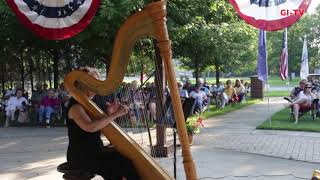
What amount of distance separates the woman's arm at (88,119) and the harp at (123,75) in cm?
16

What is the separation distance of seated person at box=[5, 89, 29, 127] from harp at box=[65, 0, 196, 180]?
36.3 ft

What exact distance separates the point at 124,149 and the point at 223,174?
9.23ft

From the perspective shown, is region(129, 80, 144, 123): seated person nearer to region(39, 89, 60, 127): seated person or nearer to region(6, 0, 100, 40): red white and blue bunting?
region(6, 0, 100, 40): red white and blue bunting

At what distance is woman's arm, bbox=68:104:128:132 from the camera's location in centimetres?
506

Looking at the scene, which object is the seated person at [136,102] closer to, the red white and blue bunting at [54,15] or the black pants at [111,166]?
the red white and blue bunting at [54,15]

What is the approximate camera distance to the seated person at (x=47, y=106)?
50.7 feet

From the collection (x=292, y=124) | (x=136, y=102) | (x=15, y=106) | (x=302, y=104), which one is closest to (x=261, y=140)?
(x=292, y=124)

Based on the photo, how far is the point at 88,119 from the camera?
5.12 metres

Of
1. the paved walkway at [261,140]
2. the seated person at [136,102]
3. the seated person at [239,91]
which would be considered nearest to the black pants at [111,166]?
the seated person at [136,102]

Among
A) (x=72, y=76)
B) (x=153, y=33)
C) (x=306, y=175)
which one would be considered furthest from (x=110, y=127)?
(x=306, y=175)

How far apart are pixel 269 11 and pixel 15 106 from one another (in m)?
11.1

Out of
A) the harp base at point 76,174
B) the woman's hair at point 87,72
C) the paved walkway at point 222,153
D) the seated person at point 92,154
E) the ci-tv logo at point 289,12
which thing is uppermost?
the ci-tv logo at point 289,12

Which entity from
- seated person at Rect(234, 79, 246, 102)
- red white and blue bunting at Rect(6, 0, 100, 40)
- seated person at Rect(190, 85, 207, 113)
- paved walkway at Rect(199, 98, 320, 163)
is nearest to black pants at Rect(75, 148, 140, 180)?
red white and blue bunting at Rect(6, 0, 100, 40)

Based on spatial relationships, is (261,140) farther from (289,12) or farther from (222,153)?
(289,12)
